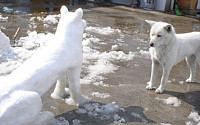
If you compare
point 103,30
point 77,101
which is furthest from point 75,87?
point 103,30

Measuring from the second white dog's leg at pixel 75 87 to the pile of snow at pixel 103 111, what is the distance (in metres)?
0.16

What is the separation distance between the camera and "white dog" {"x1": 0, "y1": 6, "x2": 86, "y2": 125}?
3564 mm

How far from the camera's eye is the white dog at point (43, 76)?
3.56 meters

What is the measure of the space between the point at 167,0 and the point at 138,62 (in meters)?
12.6

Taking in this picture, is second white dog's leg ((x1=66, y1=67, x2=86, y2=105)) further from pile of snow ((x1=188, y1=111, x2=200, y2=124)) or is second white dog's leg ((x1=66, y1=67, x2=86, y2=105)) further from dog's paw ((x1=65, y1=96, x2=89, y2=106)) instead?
pile of snow ((x1=188, y1=111, x2=200, y2=124))

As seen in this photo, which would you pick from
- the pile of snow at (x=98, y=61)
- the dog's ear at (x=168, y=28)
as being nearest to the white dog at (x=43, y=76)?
the pile of snow at (x=98, y=61)

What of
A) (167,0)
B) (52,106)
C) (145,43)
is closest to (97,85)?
(52,106)

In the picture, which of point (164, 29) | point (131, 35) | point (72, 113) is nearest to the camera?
point (72, 113)

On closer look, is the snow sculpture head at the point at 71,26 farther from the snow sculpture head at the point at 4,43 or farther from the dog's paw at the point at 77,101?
the snow sculpture head at the point at 4,43

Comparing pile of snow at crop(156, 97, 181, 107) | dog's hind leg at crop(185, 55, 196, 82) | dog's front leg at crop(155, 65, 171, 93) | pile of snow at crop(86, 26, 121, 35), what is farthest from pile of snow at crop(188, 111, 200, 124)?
pile of snow at crop(86, 26, 121, 35)

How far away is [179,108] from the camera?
18.1 feet

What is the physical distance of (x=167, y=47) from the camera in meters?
5.70

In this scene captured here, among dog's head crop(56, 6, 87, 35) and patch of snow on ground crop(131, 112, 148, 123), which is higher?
dog's head crop(56, 6, 87, 35)

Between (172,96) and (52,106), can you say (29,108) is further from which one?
(172,96)
